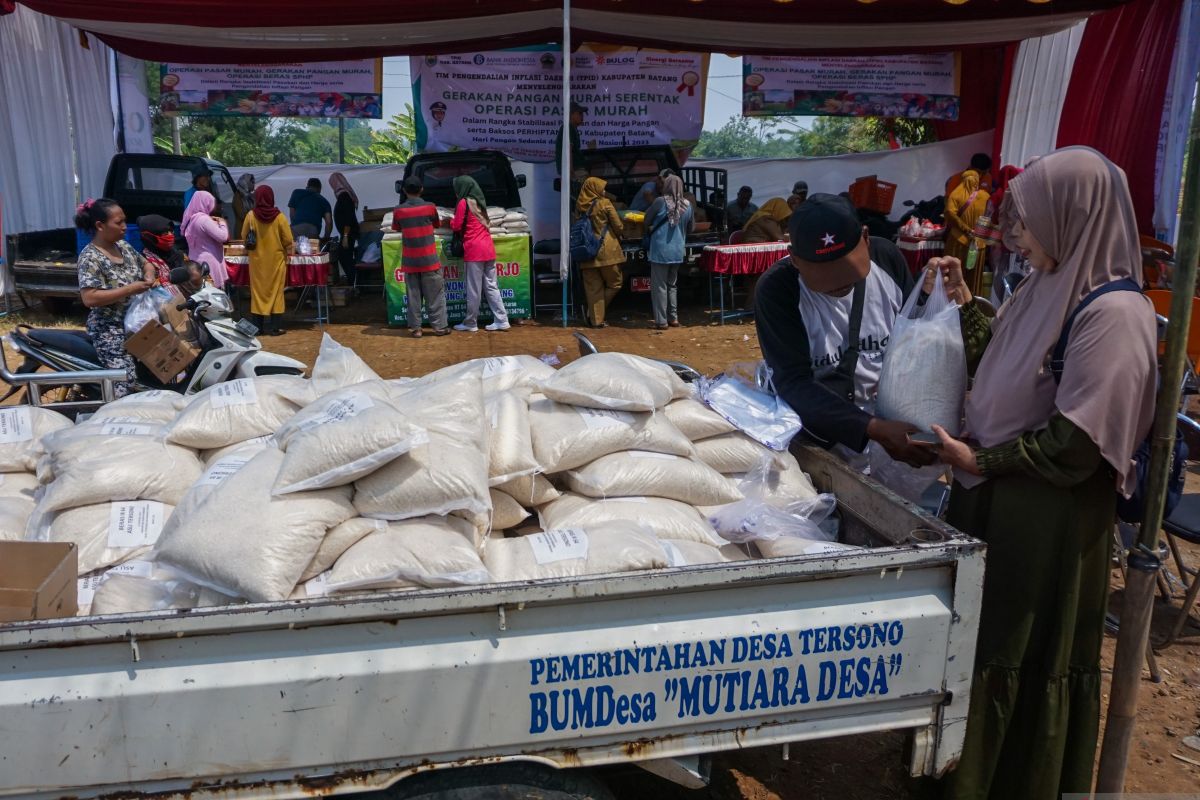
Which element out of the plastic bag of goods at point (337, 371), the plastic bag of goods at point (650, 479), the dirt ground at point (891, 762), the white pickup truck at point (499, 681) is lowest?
the dirt ground at point (891, 762)

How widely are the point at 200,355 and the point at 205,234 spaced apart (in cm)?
519

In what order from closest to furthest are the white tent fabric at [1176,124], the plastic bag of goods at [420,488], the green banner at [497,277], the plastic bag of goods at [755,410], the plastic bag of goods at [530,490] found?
the plastic bag of goods at [420,488], the plastic bag of goods at [530,490], the plastic bag of goods at [755,410], the white tent fabric at [1176,124], the green banner at [497,277]

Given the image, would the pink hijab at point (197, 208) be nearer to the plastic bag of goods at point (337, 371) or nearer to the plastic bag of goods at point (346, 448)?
the plastic bag of goods at point (337, 371)

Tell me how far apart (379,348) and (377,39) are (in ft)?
13.6

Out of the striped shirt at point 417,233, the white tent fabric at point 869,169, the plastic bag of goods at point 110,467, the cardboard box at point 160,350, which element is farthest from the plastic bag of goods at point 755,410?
the white tent fabric at point 869,169

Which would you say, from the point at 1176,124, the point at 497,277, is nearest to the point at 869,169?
the point at 1176,124

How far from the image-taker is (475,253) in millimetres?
9898

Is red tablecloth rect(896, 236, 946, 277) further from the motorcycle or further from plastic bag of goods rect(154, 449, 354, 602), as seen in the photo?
plastic bag of goods rect(154, 449, 354, 602)

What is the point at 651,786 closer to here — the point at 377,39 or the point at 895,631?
the point at 895,631

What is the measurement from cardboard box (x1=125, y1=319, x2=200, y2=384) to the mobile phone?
4.05 metres

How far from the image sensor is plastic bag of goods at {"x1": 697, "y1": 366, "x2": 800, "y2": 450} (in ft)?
9.01

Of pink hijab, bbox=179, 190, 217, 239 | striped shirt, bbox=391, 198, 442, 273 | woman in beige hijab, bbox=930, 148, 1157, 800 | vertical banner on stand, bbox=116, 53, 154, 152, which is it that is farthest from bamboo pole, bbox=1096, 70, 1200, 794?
vertical banner on stand, bbox=116, 53, 154, 152

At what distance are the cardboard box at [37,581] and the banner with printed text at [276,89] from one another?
1094 centimetres

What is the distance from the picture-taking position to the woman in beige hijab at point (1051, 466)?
80.6 inches
